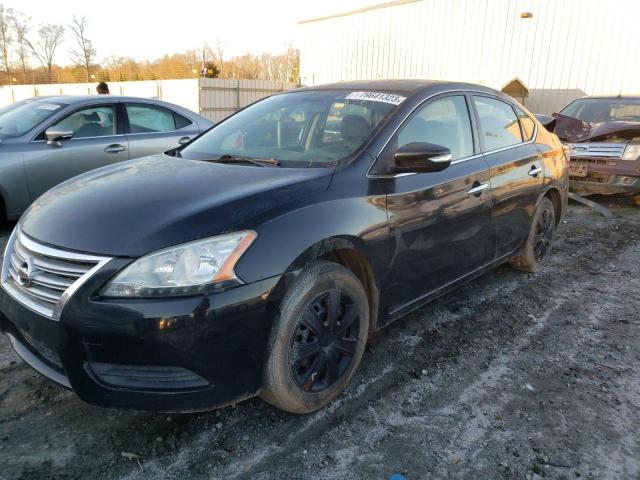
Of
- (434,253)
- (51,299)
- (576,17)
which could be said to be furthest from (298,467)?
(576,17)

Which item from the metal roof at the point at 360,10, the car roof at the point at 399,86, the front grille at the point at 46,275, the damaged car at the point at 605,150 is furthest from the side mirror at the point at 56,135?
the metal roof at the point at 360,10

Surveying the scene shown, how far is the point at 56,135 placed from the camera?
5.27m

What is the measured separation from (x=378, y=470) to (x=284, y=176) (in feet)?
4.72

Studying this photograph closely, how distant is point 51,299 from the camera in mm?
2105

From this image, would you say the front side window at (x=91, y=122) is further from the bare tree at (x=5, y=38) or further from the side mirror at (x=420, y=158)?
the bare tree at (x=5, y=38)

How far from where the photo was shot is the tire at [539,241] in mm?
4438

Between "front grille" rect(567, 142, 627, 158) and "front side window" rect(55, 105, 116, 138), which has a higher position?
"front side window" rect(55, 105, 116, 138)

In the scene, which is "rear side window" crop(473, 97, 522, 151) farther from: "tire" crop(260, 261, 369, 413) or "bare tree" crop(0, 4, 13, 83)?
"bare tree" crop(0, 4, 13, 83)

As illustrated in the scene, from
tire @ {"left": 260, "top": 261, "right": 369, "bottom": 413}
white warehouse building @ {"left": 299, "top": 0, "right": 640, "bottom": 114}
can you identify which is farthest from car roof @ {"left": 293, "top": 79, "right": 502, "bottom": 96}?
white warehouse building @ {"left": 299, "top": 0, "right": 640, "bottom": 114}

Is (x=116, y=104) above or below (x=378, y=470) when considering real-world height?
above

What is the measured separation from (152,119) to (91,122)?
0.76 metres

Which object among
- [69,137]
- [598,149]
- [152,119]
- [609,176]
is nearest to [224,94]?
[152,119]

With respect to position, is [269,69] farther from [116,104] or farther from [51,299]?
[51,299]

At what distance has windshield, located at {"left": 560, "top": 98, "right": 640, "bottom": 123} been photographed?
27.8ft
